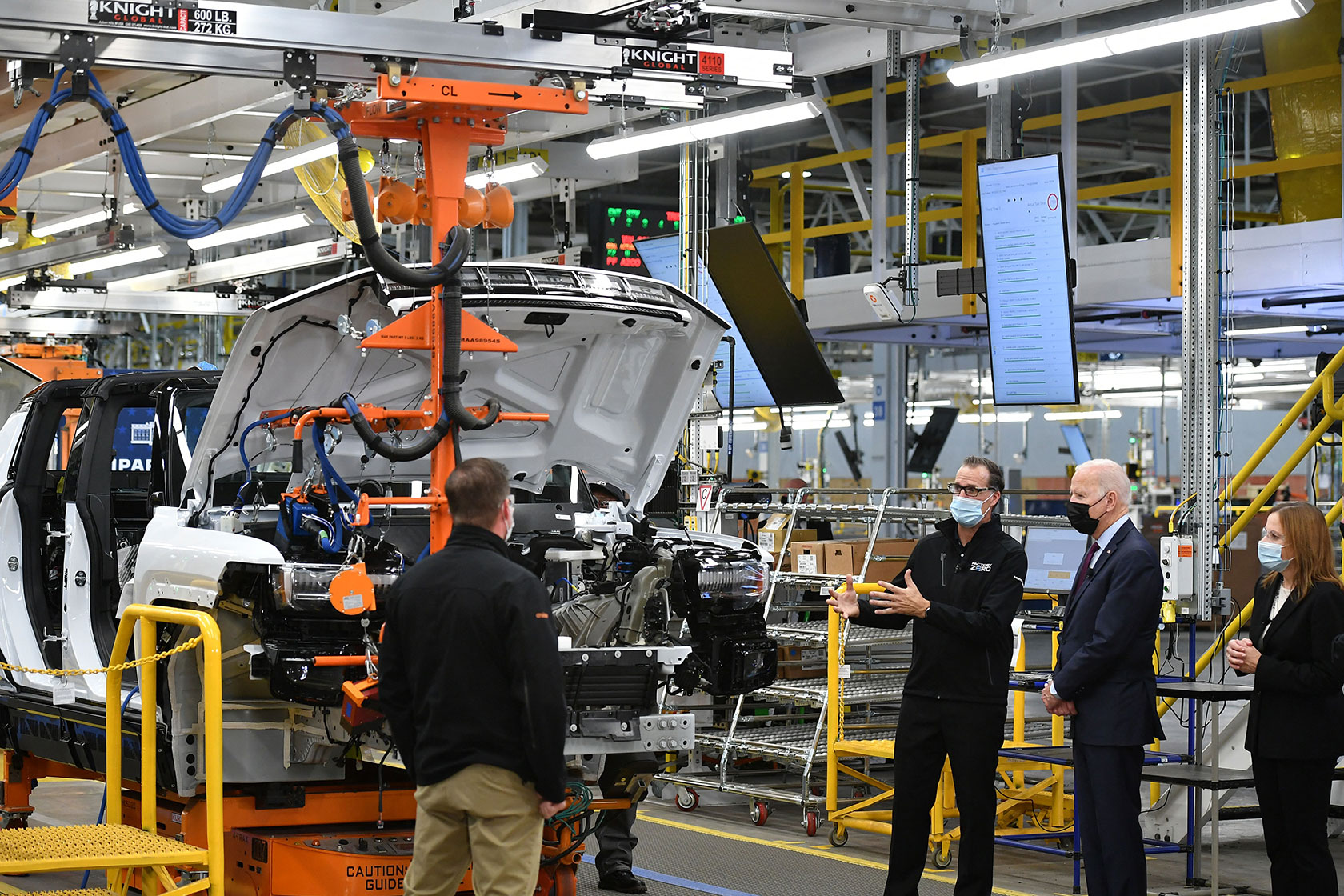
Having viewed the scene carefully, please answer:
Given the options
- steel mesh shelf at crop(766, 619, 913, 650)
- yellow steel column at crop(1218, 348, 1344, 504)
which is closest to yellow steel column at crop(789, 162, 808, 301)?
steel mesh shelf at crop(766, 619, 913, 650)

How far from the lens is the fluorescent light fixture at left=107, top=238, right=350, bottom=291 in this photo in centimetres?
1264

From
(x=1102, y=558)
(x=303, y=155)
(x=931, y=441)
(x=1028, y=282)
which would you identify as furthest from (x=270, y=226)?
(x=1102, y=558)

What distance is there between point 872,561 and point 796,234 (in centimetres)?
458

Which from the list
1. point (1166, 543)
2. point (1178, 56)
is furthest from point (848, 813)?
A: point (1178, 56)

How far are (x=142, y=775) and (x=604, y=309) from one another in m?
2.42

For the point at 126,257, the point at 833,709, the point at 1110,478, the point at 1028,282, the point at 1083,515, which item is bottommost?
the point at 833,709

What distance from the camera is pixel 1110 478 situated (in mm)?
5664

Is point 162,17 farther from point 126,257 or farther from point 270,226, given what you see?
point 126,257

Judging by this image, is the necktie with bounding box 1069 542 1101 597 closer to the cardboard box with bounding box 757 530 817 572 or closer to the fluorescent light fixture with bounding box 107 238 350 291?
the cardboard box with bounding box 757 530 817 572

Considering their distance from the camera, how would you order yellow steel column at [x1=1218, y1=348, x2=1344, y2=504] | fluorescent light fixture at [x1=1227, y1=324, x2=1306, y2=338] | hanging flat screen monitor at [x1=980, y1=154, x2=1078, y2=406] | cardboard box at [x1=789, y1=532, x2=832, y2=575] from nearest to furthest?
yellow steel column at [x1=1218, y1=348, x2=1344, y2=504] → cardboard box at [x1=789, y1=532, x2=832, y2=575] → hanging flat screen monitor at [x1=980, y1=154, x2=1078, y2=406] → fluorescent light fixture at [x1=1227, y1=324, x2=1306, y2=338]

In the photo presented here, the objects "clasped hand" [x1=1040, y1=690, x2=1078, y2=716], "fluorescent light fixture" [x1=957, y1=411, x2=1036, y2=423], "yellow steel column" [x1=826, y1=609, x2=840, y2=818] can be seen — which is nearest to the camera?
"clasped hand" [x1=1040, y1=690, x2=1078, y2=716]

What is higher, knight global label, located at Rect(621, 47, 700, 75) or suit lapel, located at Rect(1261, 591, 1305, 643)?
knight global label, located at Rect(621, 47, 700, 75)

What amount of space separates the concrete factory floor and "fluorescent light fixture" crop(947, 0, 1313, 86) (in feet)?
12.7

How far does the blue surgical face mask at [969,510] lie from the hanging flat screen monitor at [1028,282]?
12.5 feet
